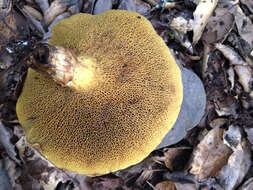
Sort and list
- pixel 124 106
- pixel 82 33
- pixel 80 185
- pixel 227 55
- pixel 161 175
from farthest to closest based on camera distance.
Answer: pixel 227 55 < pixel 161 175 < pixel 80 185 < pixel 82 33 < pixel 124 106

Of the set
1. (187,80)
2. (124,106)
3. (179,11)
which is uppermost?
(179,11)

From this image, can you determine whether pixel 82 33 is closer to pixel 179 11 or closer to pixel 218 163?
pixel 179 11

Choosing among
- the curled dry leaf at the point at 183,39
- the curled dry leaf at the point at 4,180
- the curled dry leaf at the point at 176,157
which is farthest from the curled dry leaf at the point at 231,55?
the curled dry leaf at the point at 4,180

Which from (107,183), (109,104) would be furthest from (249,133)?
(109,104)

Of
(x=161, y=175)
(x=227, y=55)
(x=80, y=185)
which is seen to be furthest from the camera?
(x=227, y=55)

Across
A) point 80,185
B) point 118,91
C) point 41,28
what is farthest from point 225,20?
point 80,185

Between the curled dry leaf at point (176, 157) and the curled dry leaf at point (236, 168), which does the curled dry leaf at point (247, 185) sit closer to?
the curled dry leaf at point (236, 168)
